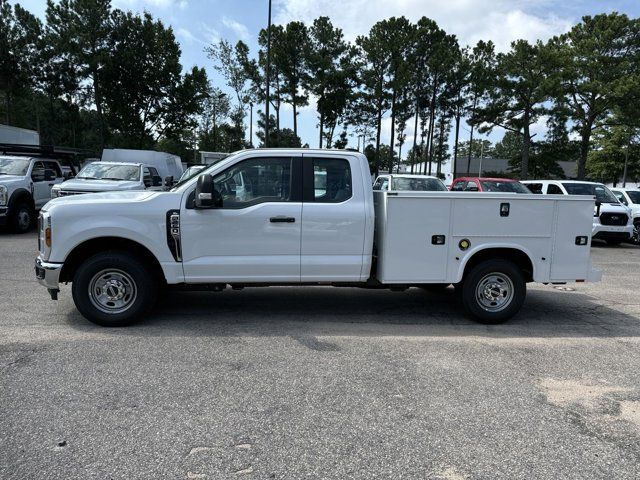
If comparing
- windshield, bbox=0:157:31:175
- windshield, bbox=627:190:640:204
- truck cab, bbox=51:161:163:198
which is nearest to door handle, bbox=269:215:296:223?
truck cab, bbox=51:161:163:198

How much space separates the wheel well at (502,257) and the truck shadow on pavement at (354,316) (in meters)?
0.68

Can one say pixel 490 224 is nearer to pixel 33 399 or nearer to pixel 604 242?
pixel 33 399

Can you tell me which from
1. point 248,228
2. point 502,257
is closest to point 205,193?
point 248,228

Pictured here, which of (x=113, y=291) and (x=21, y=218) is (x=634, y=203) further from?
(x=21, y=218)

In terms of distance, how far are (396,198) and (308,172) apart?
1045 millimetres

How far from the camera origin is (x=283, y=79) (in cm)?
4284

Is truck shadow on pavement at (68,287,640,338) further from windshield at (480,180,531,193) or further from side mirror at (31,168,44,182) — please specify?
side mirror at (31,168,44,182)

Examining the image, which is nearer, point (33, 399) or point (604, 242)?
point (33, 399)

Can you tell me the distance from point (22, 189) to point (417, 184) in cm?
1058

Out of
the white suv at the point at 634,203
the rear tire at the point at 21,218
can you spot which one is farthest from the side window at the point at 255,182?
the white suv at the point at 634,203

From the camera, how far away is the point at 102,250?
545 cm

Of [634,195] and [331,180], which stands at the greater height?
[634,195]

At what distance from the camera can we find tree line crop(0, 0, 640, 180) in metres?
35.7

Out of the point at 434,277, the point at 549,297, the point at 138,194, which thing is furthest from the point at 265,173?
the point at 549,297
